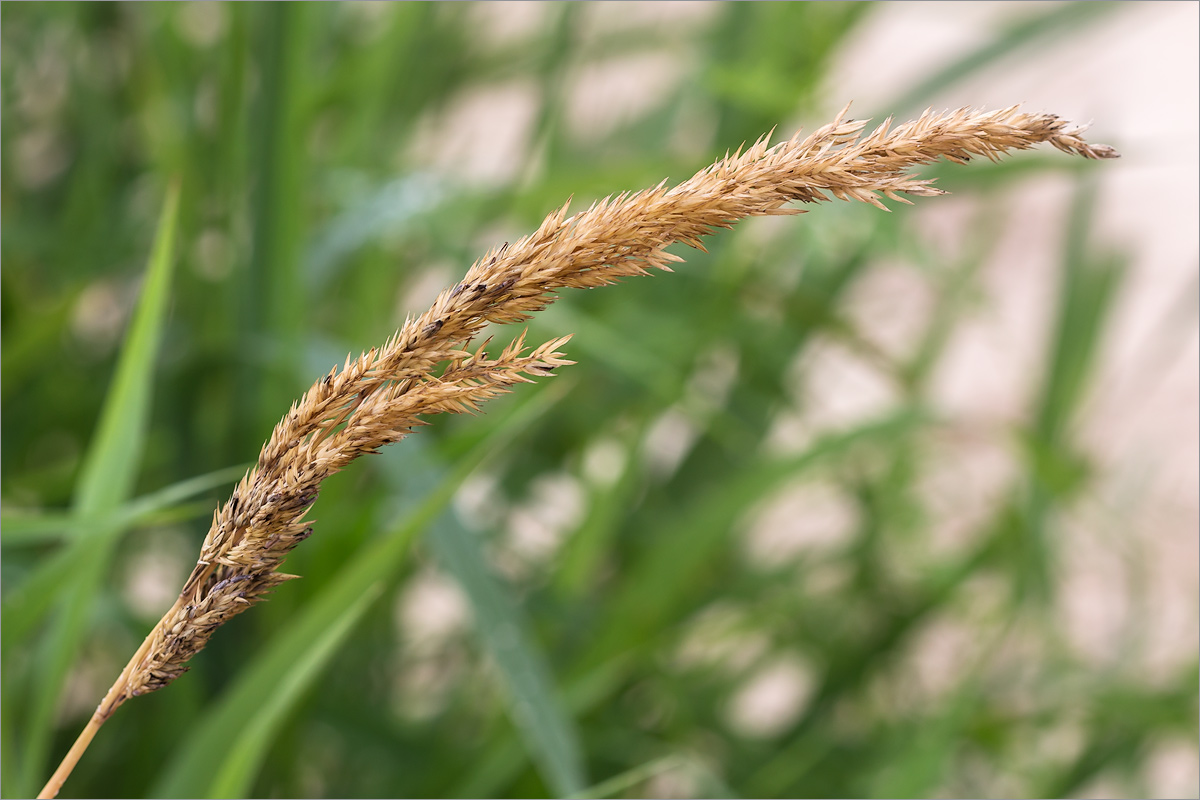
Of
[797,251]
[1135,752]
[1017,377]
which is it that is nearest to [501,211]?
[797,251]

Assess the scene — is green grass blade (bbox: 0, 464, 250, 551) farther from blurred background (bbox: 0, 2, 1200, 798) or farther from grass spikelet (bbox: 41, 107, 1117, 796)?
grass spikelet (bbox: 41, 107, 1117, 796)

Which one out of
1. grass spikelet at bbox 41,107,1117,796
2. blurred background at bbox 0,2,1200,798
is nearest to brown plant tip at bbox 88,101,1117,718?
grass spikelet at bbox 41,107,1117,796

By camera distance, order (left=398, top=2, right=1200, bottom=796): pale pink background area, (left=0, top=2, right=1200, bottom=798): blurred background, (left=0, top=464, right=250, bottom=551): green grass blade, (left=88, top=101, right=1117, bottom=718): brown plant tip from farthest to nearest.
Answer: (left=398, top=2, right=1200, bottom=796): pale pink background area → (left=0, top=2, right=1200, bottom=798): blurred background → (left=0, top=464, right=250, bottom=551): green grass blade → (left=88, top=101, right=1117, bottom=718): brown plant tip

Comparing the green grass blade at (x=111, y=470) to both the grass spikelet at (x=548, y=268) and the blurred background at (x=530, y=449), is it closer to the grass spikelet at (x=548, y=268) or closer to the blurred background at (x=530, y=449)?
the blurred background at (x=530, y=449)

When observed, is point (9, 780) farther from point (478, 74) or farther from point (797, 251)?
point (478, 74)

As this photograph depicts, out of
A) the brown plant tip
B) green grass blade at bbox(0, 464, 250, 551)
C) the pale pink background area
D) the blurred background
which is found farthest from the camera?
the pale pink background area

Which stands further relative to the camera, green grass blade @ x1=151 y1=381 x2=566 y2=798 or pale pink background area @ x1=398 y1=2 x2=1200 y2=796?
pale pink background area @ x1=398 y1=2 x2=1200 y2=796

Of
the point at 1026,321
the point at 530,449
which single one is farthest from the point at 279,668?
the point at 1026,321

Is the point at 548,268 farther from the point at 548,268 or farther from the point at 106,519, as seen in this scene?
the point at 106,519
